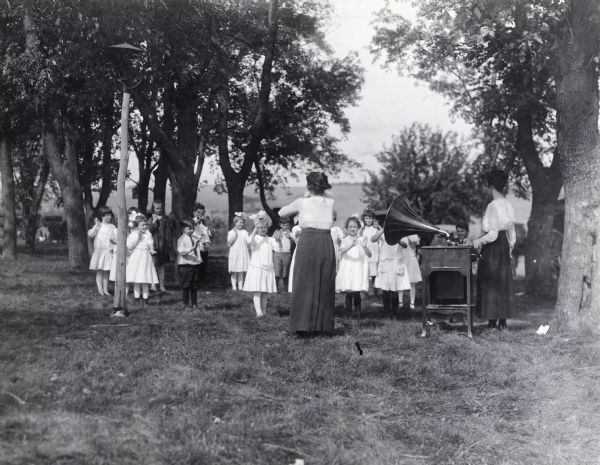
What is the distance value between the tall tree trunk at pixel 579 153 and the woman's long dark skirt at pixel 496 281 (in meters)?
0.78

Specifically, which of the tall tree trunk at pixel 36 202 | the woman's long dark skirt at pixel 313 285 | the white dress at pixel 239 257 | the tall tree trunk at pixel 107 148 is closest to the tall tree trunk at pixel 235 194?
the tall tree trunk at pixel 107 148

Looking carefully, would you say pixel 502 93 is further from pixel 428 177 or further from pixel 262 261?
pixel 428 177

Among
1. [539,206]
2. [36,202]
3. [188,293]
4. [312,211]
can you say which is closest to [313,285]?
[312,211]

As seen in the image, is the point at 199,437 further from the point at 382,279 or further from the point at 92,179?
the point at 92,179

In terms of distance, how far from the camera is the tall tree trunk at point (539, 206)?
59.5 feet

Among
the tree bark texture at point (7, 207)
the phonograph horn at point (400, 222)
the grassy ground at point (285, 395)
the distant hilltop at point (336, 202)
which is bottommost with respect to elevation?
the grassy ground at point (285, 395)

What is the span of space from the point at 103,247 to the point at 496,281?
8351 mm

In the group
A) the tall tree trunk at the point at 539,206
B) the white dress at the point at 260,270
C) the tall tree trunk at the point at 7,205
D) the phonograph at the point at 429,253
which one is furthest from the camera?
the tall tree trunk at the point at 7,205

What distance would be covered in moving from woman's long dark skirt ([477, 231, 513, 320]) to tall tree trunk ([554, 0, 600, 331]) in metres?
0.78

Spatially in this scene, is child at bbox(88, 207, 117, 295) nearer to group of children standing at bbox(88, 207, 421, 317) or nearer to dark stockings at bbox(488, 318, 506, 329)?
group of children standing at bbox(88, 207, 421, 317)

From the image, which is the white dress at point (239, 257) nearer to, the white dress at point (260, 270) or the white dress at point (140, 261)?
the white dress at point (140, 261)

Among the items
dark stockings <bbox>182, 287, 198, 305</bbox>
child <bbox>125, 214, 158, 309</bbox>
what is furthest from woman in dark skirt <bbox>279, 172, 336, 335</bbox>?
child <bbox>125, 214, 158, 309</bbox>

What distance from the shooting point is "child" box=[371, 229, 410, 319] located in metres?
11.8

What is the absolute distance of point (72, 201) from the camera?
19.7m
